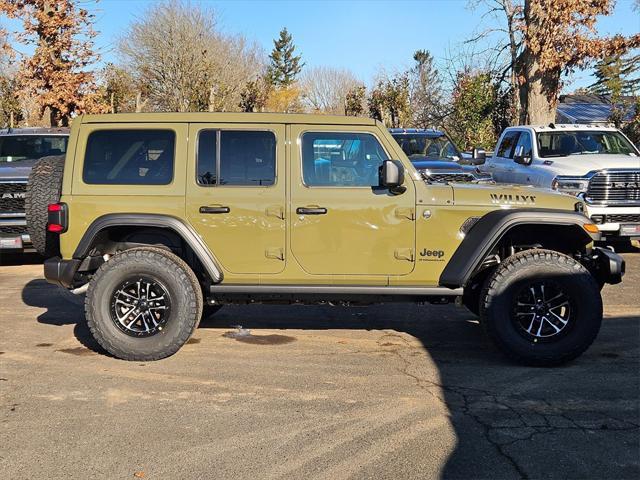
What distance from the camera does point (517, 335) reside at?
5191 mm

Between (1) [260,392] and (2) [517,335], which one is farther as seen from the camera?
(2) [517,335]

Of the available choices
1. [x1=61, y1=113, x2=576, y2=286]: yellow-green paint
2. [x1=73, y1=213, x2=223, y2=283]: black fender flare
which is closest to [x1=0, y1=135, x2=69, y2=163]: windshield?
[x1=61, y1=113, x2=576, y2=286]: yellow-green paint

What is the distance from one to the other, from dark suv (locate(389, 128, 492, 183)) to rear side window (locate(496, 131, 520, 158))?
764 millimetres

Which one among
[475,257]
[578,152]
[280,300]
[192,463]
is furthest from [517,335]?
[578,152]

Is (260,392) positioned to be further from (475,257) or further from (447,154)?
(447,154)

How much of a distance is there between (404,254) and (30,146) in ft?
27.2

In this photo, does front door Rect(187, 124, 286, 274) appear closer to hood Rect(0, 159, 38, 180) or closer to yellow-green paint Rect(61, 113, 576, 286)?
yellow-green paint Rect(61, 113, 576, 286)

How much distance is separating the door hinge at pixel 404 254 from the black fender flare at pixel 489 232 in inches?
11.6

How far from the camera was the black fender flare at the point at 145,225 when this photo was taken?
5223mm

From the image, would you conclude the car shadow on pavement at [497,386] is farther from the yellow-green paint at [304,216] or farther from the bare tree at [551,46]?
the bare tree at [551,46]

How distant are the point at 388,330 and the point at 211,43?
32613 millimetres

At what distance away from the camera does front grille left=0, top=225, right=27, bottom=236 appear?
952cm

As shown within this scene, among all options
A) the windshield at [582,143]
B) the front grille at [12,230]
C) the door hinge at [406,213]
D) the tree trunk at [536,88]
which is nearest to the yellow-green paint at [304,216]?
the door hinge at [406,213]

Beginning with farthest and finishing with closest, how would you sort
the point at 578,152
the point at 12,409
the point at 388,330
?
the point at 578,152
the point at 388,330
the point at 12,409
